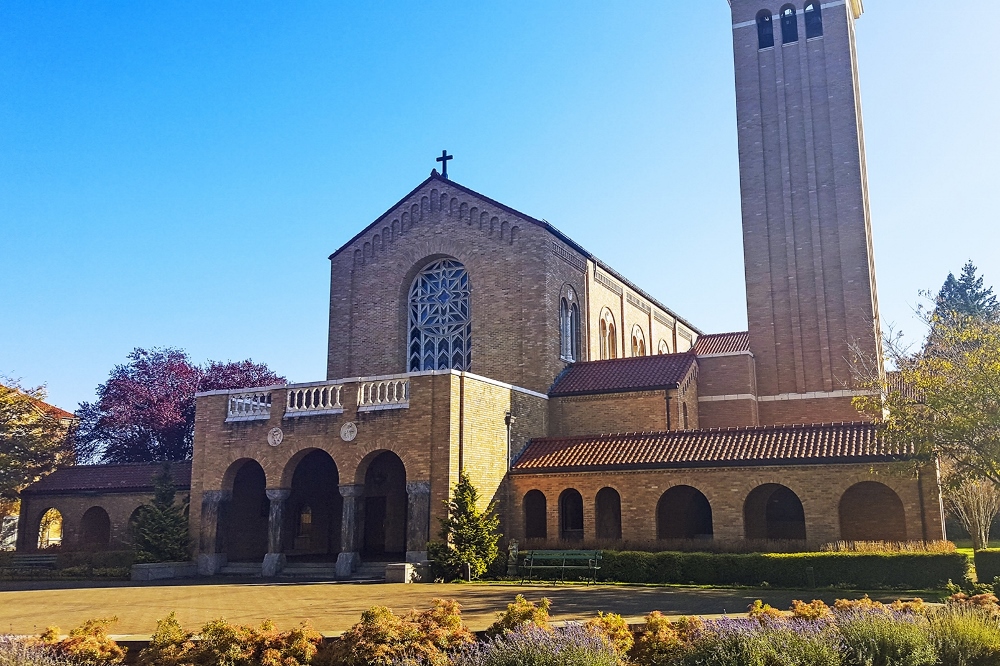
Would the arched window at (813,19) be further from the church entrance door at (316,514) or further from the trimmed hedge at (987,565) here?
the church entrance door at (316,514)

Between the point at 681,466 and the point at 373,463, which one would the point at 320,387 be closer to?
the point at 373,463

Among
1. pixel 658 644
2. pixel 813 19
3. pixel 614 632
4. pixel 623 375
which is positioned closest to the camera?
pixel 658 644

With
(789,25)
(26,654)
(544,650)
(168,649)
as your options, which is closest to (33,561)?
(26,654)

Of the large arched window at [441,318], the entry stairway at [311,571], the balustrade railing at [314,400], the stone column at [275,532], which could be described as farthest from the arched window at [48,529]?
the large arched window at [441,318]

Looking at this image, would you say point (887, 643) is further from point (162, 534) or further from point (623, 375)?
point (162, 534)

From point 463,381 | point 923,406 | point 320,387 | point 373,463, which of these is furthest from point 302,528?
point 923,406

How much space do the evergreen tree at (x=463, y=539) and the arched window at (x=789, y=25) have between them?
24966 millimetres

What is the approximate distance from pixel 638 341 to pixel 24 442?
29.2 m

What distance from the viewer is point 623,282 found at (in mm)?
41531

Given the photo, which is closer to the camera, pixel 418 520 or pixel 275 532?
pixel 418 520

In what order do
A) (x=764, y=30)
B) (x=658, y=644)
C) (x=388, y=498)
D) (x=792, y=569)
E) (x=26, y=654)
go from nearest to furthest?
1. (x=658, y=644)
2. (x=26, y=654)
3. (x=792, y=569)
4. (x=388, y=498)
5. (x=764, y=30)

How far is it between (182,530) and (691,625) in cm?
2213

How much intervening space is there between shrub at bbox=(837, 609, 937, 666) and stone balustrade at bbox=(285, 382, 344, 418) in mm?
19197

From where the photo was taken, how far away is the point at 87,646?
37.7 ft
